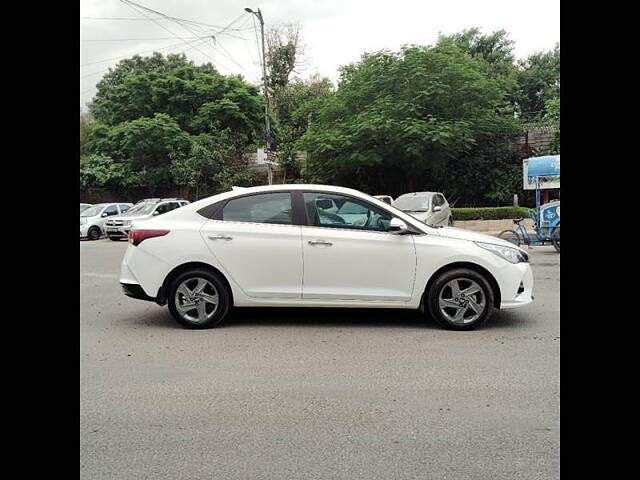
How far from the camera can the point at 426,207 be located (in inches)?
656

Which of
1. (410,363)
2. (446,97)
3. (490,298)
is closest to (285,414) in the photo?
(410,363)

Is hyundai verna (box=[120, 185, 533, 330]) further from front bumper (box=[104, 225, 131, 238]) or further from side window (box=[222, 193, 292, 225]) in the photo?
front bumper (box=[104, 225, 131, 238])

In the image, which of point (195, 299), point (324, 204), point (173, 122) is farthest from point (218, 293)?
point (173, 122)

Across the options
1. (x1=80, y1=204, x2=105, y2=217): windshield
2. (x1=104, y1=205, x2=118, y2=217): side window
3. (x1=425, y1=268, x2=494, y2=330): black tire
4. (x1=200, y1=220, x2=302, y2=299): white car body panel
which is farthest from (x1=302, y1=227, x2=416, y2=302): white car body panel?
(x1=104, y1=205, x2=118, y2=217): side window

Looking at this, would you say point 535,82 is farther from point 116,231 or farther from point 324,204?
point 324,204

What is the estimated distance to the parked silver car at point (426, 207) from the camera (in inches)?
640

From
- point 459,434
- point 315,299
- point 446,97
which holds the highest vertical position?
point 446,97

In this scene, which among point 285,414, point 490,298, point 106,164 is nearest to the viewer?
point 285,414

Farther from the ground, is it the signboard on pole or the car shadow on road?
the signboard on pole

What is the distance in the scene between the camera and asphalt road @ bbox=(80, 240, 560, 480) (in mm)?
3424

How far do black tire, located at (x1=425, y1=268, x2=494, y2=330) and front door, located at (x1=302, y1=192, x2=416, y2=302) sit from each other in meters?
0.27
